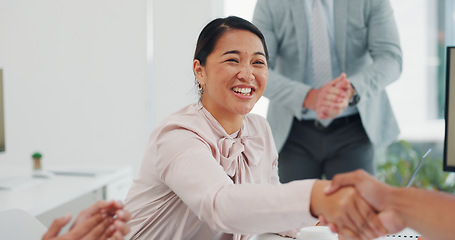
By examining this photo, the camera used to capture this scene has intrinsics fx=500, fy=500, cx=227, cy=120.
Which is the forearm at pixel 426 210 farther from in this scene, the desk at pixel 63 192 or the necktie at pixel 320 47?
the desk at pixel 63 192

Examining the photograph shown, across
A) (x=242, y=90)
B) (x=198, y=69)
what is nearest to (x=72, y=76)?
(x=198, y=69)

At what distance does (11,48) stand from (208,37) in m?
3.41

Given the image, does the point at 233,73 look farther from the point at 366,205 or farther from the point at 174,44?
the point at 174,44

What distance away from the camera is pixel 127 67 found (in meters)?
4.41

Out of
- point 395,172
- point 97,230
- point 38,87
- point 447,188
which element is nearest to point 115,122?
point 38,87

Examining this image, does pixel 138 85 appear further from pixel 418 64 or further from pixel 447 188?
pixel 447 188

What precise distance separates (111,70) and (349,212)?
3.67 meters

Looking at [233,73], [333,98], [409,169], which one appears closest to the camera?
[233,73]

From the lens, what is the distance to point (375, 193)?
1037 mm

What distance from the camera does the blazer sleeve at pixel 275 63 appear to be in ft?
7.07

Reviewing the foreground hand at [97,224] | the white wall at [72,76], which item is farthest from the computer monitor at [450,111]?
the white wall at [72,76]

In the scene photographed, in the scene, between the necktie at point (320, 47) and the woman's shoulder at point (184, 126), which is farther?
the necktie at point (320, 47)

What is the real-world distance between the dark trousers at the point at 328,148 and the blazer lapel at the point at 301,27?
1.03 feet

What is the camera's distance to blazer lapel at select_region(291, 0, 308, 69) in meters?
2.30
